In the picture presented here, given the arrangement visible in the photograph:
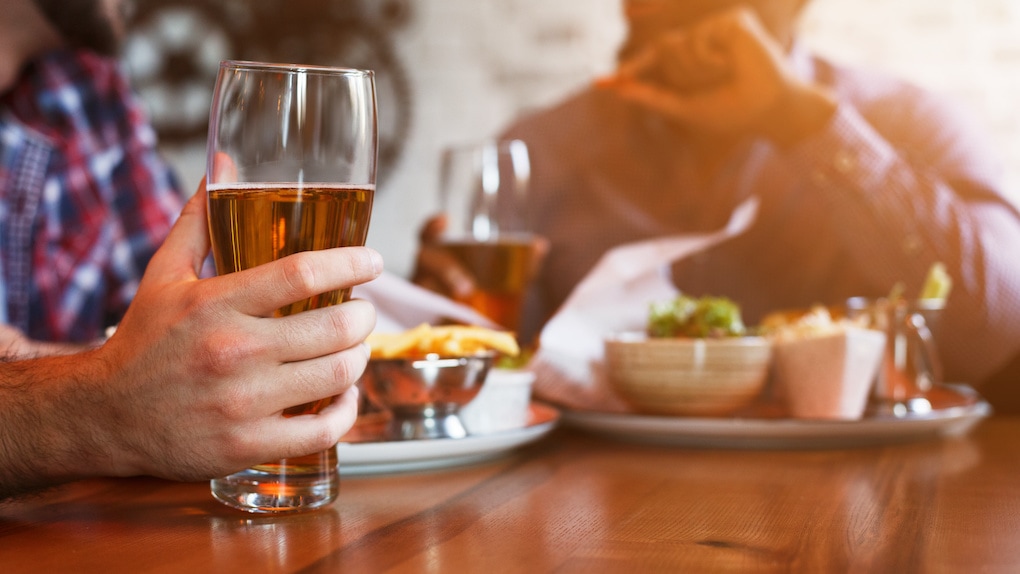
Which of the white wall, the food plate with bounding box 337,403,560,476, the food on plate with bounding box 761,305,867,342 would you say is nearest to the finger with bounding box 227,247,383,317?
the food plate with bounding box 337,403,560,476

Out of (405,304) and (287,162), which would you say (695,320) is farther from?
(287,162)

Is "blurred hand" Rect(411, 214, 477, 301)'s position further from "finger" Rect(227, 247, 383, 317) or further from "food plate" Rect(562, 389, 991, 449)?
"finger" Rect(227, 247, 383, 317)

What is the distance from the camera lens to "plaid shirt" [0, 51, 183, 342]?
1869 millimetres

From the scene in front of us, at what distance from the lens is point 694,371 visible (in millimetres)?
1070

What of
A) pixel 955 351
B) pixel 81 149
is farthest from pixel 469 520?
pixel 81 149

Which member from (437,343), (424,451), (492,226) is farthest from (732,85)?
(424,451)

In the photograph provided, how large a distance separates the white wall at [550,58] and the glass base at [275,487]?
1.76m

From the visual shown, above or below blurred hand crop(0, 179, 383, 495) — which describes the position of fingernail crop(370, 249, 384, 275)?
above

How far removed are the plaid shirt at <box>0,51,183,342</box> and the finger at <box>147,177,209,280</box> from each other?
129 cm

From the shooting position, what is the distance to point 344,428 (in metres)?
0.68

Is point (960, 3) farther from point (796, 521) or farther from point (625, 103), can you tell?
point (796, 521)

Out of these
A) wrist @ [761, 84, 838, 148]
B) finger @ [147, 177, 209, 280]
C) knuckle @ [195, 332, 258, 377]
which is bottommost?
knuckle @ [195, 332, 258, 377]

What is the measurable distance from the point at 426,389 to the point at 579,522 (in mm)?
284

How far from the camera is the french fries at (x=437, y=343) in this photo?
93 centimetres
